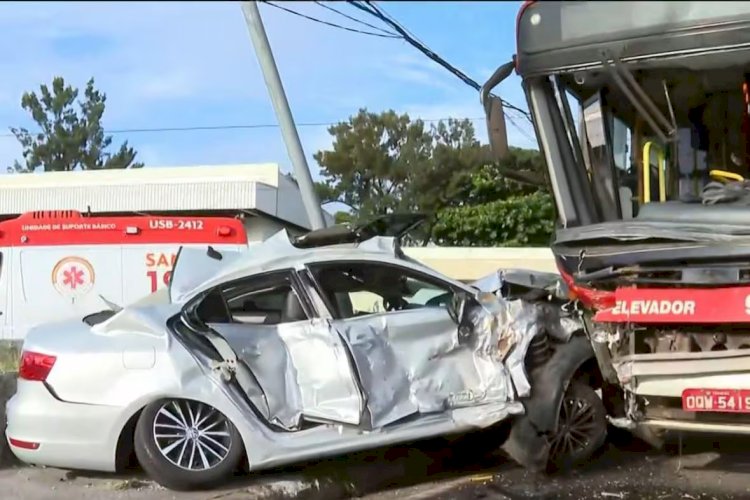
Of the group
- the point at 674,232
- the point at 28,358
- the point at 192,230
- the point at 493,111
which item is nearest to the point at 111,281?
the point at 192,230

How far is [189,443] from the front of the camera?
6504 mm

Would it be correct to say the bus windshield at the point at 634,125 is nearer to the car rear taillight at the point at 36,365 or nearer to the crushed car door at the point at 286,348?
the crushed car door at the point at 286,348

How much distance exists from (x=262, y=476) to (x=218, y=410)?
0.65 m

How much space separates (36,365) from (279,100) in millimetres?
4882

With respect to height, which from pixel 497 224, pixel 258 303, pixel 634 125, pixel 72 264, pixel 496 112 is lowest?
pixel 258 303

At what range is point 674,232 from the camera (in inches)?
237

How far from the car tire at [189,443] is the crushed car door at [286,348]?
0.36 metres

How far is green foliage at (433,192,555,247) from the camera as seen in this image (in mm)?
22125

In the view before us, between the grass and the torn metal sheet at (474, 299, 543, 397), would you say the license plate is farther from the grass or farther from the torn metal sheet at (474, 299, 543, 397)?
the grass

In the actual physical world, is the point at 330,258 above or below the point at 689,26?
below

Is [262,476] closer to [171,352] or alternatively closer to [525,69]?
[171,352]

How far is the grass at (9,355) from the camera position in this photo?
934 centimetres

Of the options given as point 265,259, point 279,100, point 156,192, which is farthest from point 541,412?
point 156,192

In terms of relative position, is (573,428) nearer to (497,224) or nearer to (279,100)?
(279,100)
